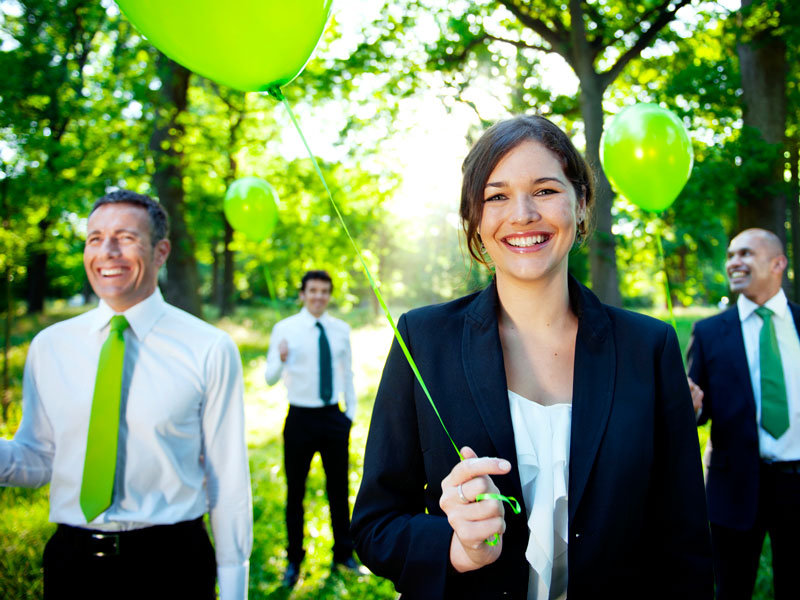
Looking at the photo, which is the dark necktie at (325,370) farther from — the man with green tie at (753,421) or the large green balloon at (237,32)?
the large green balloon at (237,32)

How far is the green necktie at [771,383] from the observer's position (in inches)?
120

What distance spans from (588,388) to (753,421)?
Answer: 90.4 inches

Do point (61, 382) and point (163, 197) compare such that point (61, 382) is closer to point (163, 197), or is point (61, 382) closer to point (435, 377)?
point (435, 377)

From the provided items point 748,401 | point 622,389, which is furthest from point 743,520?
point 622,389

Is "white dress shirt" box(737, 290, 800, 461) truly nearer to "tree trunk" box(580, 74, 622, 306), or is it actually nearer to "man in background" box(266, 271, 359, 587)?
"tree trunk" box(580, 74, 622, 306)

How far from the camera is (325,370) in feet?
16.3

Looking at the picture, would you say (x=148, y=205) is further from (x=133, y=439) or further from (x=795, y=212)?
(x=795, y=212)

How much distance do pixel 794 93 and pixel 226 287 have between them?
65.8 feet

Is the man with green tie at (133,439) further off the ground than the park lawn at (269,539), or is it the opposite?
the man with green tie at (133,439)

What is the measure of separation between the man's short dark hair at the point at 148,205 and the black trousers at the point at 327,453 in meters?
2.72

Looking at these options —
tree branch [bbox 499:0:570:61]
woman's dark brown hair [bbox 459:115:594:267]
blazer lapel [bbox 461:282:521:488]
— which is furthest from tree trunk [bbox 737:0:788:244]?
blazer lapel [bbox 461:282:521:488]

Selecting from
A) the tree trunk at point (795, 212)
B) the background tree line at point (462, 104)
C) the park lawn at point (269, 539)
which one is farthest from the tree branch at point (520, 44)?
the park lawn at point (269, 539)

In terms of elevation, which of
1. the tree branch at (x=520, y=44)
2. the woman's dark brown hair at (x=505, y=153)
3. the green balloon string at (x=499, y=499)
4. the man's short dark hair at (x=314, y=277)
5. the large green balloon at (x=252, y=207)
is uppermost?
the tree branch at (x=520, y=44)

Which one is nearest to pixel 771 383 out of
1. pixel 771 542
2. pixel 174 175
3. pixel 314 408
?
pixel 771 542
